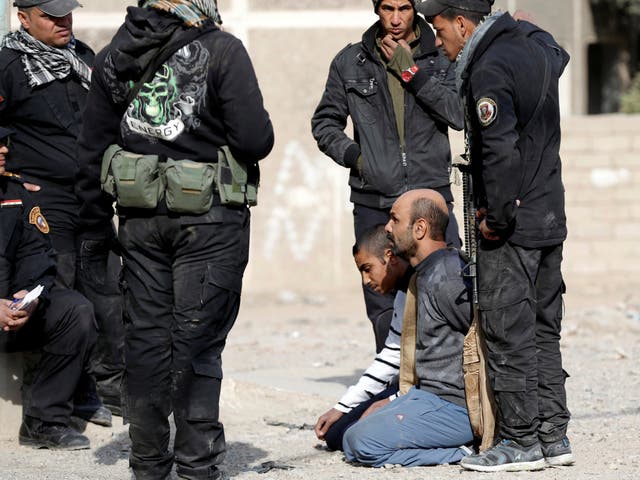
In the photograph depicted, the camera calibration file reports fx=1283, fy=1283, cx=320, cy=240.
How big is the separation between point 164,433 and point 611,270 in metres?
8.35

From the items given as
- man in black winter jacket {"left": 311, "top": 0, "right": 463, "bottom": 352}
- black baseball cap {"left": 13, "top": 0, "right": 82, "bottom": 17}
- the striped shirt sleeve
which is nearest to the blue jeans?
the striped shirt sleeve

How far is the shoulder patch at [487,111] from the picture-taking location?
16.3 feet

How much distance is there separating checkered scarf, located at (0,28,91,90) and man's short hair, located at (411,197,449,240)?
2144 mm

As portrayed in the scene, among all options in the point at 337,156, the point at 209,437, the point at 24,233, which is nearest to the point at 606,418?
the point at 337,156

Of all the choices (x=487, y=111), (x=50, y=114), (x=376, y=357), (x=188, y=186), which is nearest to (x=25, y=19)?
(x=50, y=114)

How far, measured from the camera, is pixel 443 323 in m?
5.56

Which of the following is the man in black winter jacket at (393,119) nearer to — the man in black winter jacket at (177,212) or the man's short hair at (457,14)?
the man's short hair at (457,14)

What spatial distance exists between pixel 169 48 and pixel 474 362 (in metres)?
1.84

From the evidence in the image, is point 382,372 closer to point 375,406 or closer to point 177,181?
point 375,406

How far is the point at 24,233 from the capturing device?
6.14m

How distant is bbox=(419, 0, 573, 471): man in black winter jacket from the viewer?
201 inches

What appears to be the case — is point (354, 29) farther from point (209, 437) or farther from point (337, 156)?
point (209, 437)

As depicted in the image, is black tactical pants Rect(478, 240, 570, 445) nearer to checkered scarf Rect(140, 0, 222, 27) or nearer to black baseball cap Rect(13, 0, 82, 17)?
checkered scarf Rect(140, 0, 222, 27)

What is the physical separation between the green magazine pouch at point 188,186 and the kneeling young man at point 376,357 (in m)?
1.23
